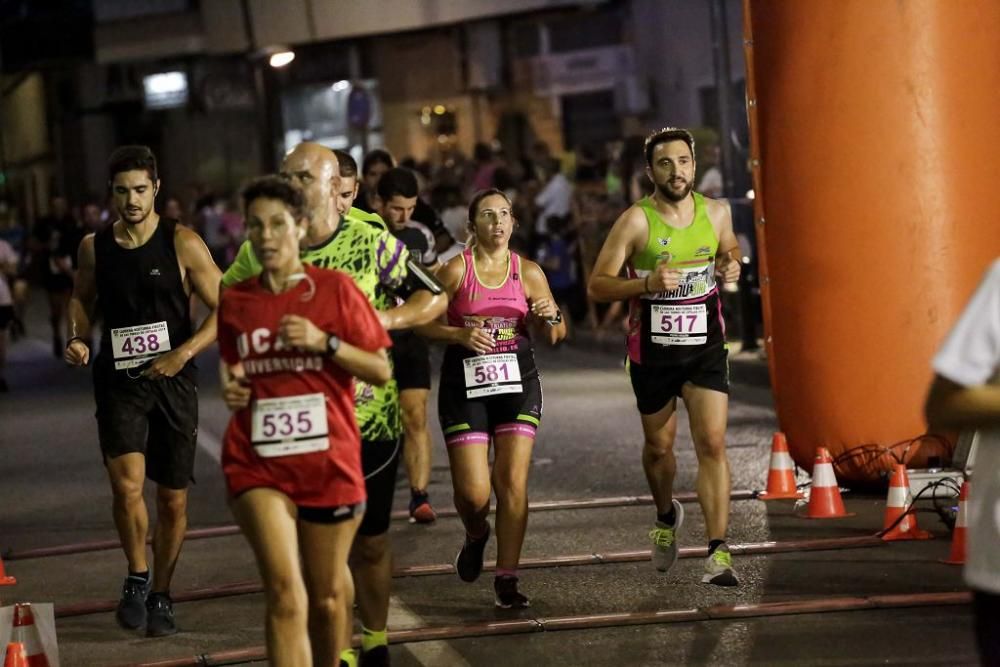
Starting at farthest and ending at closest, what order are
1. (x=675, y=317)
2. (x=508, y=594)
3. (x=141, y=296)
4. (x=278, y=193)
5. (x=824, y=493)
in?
(x=824, y=493) → (x=675, y=317) → (x=141, y=296) → (x=508, y=594) → (x=278, y=193)

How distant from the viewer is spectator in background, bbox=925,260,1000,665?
4.14 meters

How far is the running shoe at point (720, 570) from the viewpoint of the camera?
8.43 meters

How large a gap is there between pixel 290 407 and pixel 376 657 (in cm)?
140

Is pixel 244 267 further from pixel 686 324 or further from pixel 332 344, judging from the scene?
pixel 686 324

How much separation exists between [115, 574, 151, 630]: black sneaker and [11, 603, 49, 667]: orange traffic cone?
5.60ft

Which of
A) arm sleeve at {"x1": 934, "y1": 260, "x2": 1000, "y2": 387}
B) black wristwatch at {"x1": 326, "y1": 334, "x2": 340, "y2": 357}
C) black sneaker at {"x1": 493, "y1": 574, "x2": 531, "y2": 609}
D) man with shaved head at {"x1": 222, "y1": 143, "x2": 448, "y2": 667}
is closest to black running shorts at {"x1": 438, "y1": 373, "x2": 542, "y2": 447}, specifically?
black sneaker at {"x1": 493, "y1": 574, "x2": 531, "y2": 609}

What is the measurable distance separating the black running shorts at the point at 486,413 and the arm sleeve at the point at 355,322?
2.44m

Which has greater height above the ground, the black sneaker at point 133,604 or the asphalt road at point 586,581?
the black sneaker at point 133,604

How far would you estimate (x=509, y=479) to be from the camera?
8328mm

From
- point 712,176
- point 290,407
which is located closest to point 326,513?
point 290,407

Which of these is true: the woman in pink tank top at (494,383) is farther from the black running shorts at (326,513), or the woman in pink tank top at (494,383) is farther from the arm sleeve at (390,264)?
the black running shorts at (326,513)

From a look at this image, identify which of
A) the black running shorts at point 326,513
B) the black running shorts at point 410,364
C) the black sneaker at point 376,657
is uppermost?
the black running shorts at point 326,513

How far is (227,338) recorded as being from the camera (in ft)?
19.6

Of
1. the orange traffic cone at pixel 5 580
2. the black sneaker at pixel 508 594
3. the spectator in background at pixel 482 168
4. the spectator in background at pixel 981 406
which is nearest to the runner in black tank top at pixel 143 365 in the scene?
the black sneaker at pixel 508 594
